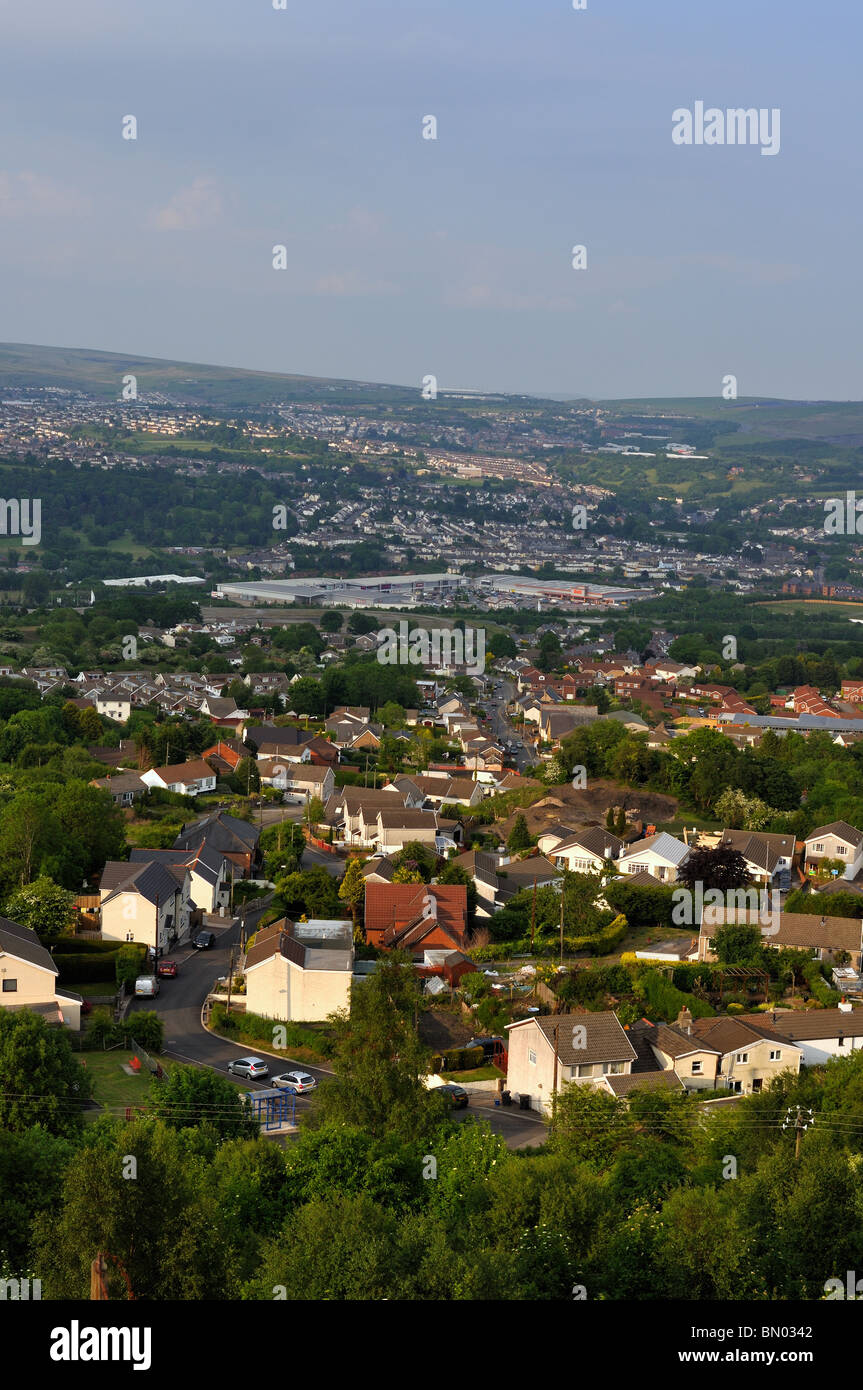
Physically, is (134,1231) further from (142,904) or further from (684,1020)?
(142,904)

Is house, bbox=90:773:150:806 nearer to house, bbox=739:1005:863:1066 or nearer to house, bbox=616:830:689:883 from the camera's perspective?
house, bbox=616:830:689:883

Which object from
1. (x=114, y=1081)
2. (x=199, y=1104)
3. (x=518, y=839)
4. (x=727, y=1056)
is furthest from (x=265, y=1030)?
(x=518, y=839)

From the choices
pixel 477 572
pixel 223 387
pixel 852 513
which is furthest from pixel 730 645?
pixel 223 387

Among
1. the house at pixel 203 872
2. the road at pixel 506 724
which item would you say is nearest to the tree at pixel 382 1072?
the house at pixel 203 872

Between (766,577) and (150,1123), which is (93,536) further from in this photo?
(150,1123)

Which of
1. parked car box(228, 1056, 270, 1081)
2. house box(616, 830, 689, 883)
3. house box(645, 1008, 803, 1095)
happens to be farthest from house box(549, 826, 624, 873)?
parked car box(228, 1056, 270, 1081)

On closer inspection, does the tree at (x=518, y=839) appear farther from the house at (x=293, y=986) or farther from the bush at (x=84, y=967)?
the bush at (x=84, y=967)

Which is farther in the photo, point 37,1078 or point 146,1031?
point 146,1031
